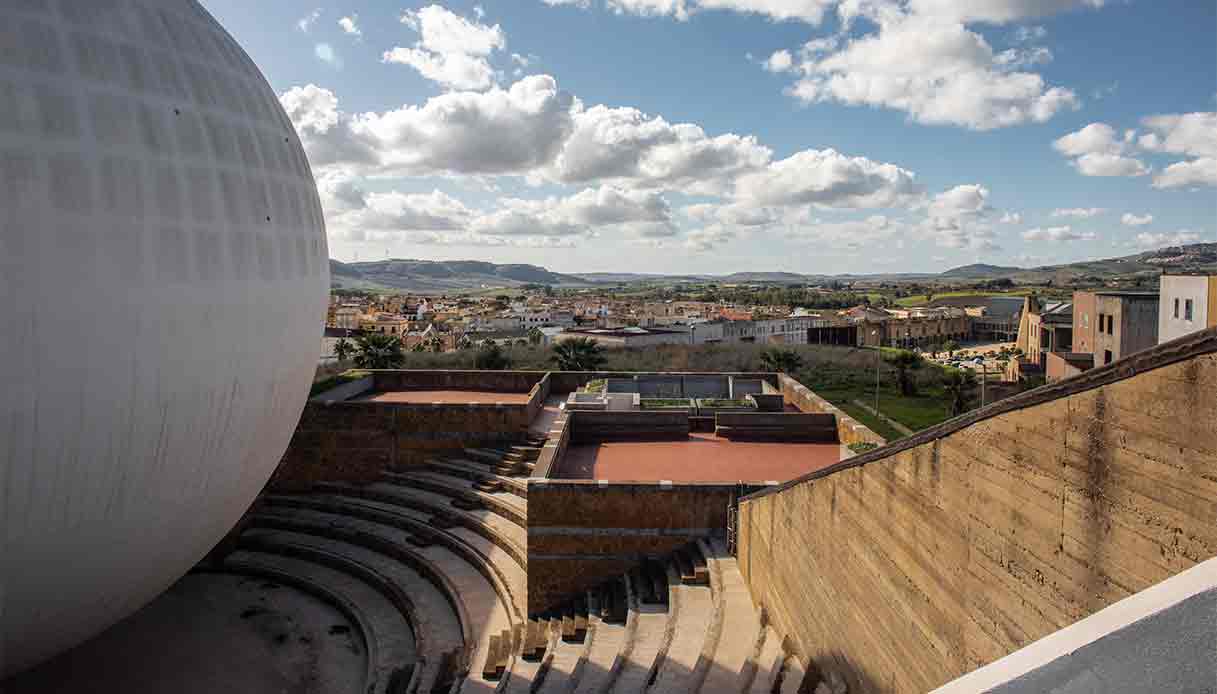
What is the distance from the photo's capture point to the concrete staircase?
36.0 ft

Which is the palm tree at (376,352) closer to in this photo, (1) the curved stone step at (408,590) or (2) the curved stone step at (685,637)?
(1) the curved stone step at (408,590)

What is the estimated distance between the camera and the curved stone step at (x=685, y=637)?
33.1ft

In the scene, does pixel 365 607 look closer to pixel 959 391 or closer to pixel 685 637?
pixel 685 637

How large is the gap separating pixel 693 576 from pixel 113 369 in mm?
10087

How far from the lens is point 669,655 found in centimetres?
1095

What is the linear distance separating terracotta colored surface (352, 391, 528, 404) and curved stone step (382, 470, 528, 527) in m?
4.26

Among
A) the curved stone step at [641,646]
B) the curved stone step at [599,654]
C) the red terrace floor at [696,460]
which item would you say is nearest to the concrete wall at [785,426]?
the red terrace floor at [696,460]

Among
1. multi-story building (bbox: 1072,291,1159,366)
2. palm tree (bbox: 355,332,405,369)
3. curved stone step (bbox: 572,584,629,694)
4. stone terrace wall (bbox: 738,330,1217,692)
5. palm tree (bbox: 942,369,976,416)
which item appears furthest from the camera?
palm tree (bbox: 355,332,405,369)

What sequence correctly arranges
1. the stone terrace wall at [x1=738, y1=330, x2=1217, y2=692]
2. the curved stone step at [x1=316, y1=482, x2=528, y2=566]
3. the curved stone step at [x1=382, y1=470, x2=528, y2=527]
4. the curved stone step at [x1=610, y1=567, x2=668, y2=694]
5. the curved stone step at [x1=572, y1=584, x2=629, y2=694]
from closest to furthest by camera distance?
1. the stone terrace wall at [x1=738, y1=330, x2=1217, y2=692]
2. the curved stone step at [x1=610, y1=567, x2=668, y2=694]
3. the curved stone step at [x1=572, y1=584, x2=629, y2=694]
4. the curved stone step at [x1=316, y1=482, x2=528, y2=566]
5. the curved stone step at [x1=382, y1=470, x2=528, y2=527]

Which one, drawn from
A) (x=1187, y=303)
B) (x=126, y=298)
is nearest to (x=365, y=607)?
(x=126, y=298)

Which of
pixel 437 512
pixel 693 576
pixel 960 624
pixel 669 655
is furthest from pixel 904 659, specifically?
pixel 437 512

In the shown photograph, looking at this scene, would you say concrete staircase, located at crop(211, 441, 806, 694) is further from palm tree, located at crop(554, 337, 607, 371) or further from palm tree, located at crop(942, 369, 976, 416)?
palm tree, located at crop(942, 369, 976, 416)

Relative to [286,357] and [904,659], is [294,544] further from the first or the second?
[904,659]

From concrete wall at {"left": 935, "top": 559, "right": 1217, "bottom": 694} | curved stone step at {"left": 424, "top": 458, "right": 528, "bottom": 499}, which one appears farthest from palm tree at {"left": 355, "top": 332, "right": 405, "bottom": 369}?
concrete wall at {"left": 935, "top": 559, "right": 1217, "bottom": 694}
